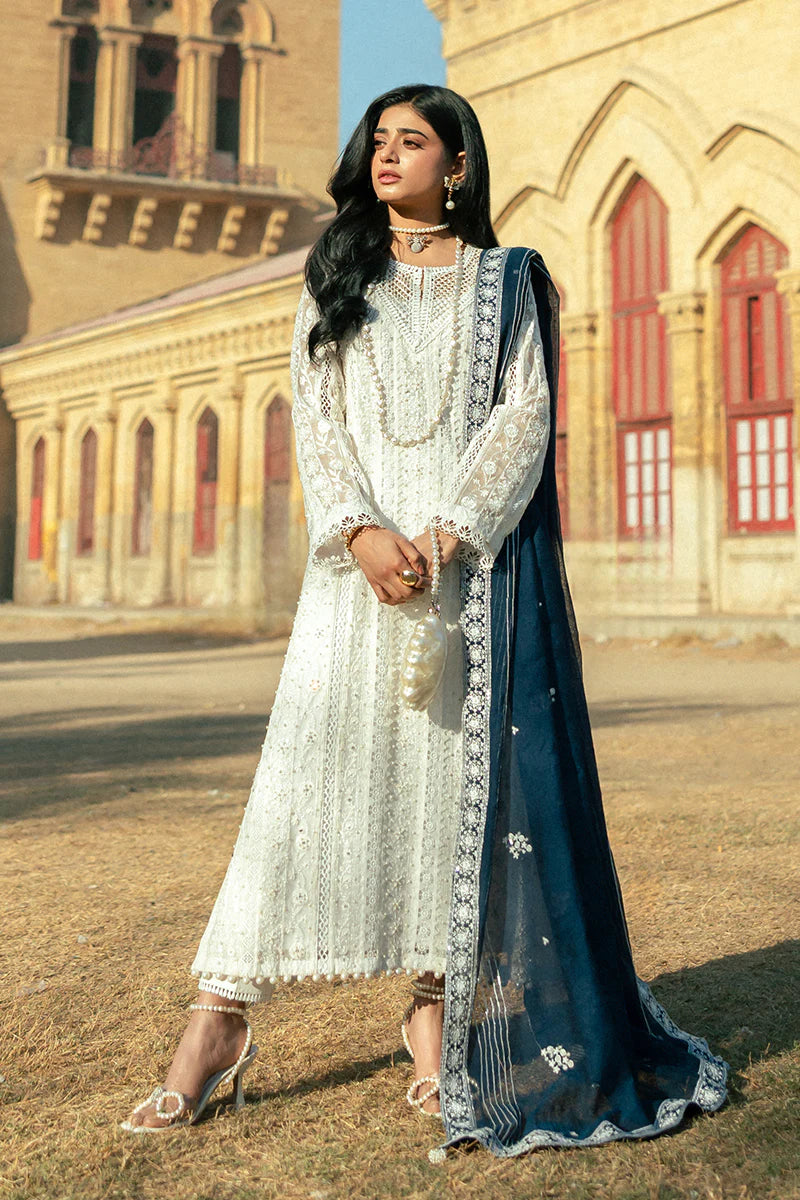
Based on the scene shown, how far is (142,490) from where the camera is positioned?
27109mm

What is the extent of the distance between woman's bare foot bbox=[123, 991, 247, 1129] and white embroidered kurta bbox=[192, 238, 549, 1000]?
0.06 metres

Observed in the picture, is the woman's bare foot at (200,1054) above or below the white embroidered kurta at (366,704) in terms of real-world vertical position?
below

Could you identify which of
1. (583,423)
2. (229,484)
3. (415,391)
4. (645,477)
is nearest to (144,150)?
(229,484)

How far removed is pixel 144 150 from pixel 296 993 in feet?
104

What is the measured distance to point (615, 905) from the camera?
257 cm

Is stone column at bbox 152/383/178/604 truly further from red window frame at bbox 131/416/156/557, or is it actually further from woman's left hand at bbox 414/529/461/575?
woman's left hand at bbox 414/529/461/575

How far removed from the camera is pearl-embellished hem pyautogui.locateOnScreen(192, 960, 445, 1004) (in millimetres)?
2420

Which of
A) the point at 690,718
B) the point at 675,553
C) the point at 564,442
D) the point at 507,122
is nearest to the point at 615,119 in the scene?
the point at 507,122

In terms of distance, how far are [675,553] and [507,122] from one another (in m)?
6.79

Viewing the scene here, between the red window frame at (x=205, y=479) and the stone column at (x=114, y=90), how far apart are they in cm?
1027

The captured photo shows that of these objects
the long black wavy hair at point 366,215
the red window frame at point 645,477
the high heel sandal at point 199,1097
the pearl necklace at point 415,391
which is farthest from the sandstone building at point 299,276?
the high heel sandal at point 199,1097

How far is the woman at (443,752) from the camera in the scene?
7.95 ft

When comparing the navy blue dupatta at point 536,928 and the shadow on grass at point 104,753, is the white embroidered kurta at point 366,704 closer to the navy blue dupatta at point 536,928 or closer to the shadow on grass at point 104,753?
the navy blue dupatta at point 536,928

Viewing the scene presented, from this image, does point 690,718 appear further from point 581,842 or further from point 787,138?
point 787,138
